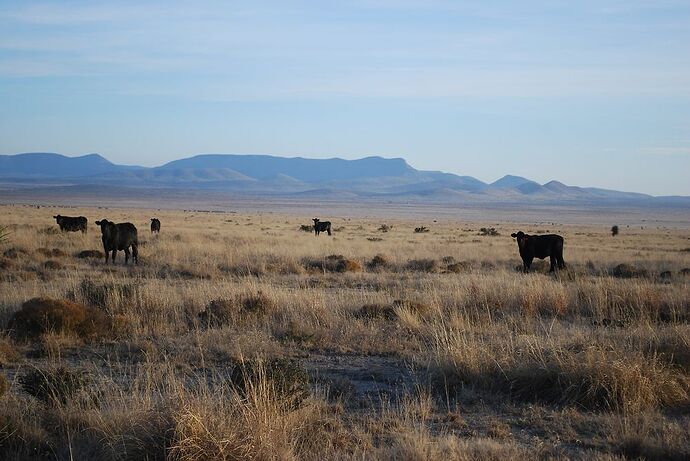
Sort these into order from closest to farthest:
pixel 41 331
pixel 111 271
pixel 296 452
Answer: pixel 296 452, pixel 41 331, pixel 111 271

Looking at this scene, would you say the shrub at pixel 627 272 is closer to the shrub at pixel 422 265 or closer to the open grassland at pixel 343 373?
the shrub at pixel 422 265

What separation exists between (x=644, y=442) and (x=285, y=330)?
245 inches

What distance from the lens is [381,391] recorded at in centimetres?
807

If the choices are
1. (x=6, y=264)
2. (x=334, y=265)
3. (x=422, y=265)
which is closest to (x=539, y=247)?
(x=422, y=265)

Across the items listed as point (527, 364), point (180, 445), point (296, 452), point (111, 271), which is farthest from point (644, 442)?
point (111, 271)

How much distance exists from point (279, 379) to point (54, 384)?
2241 mm

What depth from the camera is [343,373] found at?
8.94 meters

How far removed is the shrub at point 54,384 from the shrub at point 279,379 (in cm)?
154

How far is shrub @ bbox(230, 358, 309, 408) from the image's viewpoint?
6754mm

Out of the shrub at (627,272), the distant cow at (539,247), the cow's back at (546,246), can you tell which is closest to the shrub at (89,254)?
the distant cow at (539,247)

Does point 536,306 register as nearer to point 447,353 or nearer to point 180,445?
point 447,353

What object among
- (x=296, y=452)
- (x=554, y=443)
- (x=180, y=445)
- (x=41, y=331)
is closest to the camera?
(x=180, y=445)

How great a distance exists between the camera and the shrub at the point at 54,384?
6.96 meters

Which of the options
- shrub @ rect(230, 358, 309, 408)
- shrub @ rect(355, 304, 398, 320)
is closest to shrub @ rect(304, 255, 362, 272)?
shrub @ rect(355, 304, 398, 320)
